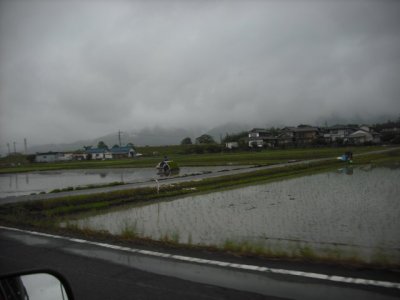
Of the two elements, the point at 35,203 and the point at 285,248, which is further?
the point at 35,203

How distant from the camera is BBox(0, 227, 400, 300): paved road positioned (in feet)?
14.3

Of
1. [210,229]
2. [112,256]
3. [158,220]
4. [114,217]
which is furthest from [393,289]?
[114,217]

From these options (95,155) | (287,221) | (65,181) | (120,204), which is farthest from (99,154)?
(287,221)

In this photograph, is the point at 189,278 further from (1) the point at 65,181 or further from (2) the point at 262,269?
(1) the point at 65,181

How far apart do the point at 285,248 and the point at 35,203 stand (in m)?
11.2

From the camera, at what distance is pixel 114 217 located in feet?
39.1

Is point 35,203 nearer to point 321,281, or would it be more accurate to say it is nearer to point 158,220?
point 158,220

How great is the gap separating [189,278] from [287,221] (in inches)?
199

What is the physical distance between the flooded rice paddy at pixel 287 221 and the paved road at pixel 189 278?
969mm

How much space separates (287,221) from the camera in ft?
31.2

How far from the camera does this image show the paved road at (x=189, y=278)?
14.3 feet

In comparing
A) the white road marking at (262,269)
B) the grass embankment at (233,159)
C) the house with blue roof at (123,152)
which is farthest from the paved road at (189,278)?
the house with blue roof at (123,152)

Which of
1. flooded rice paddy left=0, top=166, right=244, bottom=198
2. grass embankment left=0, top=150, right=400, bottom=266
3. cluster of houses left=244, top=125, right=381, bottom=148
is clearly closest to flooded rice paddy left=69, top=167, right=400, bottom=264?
grass embankment left=0, top=150, right=400, bottom=266

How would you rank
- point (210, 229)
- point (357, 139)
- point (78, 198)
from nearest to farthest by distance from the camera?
point (210, 229), point (78, 198), point (357, 139)
